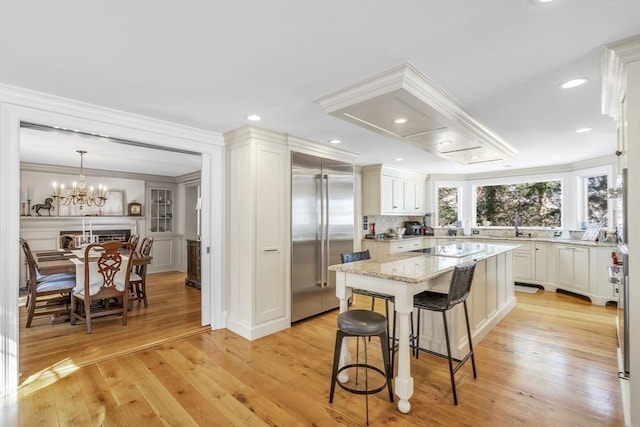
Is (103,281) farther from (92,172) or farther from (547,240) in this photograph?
(547,240)

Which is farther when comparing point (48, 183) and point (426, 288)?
point (48, 183)

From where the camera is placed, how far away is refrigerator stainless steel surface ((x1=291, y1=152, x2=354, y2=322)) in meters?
3.87

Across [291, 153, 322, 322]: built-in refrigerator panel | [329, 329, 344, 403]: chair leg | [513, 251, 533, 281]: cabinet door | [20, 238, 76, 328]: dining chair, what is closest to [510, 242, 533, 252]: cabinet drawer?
[513, 251, 533, 281]: cabinet door

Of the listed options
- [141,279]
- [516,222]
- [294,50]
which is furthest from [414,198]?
[294,50]

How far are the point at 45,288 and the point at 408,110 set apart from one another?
462cm

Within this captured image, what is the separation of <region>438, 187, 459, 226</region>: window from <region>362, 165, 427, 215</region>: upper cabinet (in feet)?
3.40

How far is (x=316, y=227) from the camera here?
161 inches

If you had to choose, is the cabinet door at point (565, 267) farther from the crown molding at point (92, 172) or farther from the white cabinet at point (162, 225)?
the white cabinet at point (162, 225)

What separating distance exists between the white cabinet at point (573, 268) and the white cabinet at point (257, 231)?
476 centimetres

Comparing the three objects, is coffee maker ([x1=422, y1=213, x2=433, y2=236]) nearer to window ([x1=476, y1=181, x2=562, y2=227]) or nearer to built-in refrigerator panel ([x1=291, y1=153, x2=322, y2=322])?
window ([x1=476, y1=181, x2=562, y2=227])

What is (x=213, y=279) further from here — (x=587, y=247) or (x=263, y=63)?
(x=587, y=247)

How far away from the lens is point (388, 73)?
2.12m

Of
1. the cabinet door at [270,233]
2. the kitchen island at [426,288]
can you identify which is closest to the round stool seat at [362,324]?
the kitchen island at [426,288]

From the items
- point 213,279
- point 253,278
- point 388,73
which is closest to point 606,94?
point 388,73
